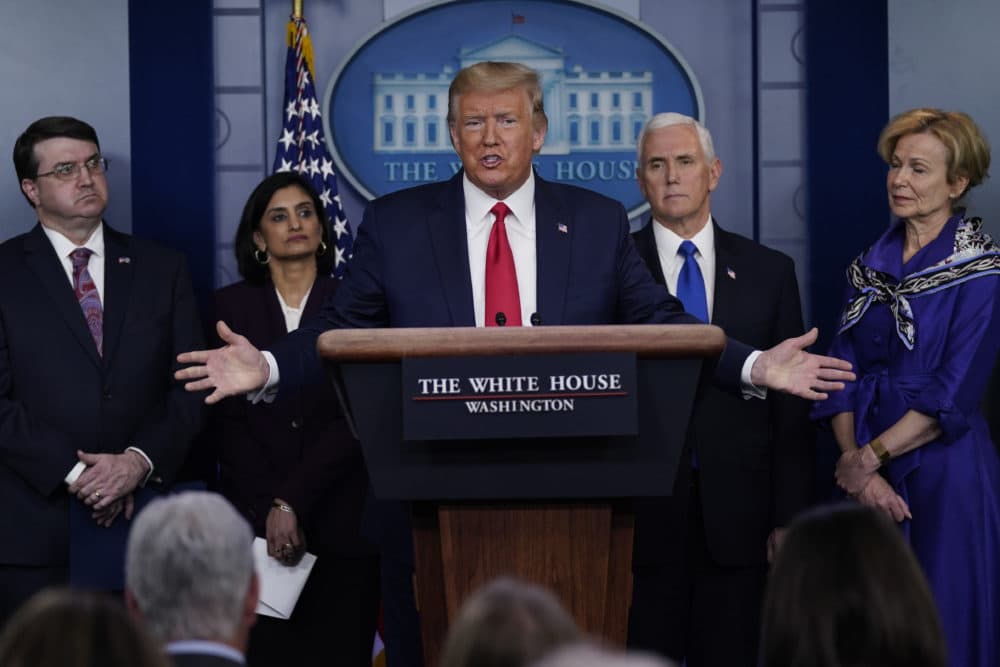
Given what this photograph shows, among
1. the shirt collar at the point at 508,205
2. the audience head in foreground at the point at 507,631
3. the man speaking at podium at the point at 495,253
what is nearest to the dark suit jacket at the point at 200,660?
the audience head in foreground at the point at 507,631

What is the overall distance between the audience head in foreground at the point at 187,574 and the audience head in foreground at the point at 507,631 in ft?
1.51

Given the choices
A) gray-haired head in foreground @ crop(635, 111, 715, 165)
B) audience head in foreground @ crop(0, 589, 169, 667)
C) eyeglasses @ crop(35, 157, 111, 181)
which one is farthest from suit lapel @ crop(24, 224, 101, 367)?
audience head in foreground @ crop(0, 589, 169, 667)

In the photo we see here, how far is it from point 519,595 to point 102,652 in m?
0.43

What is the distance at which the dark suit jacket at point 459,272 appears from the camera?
9.53 feet

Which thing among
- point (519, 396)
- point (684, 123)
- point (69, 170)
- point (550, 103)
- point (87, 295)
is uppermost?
point (550, 103)

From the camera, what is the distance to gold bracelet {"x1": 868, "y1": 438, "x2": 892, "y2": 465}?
154 inches

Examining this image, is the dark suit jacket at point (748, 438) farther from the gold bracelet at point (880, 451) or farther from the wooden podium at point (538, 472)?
the wooden podium at point (538, 472)

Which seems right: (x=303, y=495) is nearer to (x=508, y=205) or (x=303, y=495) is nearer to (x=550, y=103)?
(x=508, y=205)

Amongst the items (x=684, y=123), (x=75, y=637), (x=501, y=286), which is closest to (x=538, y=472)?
(x=501, y=286)

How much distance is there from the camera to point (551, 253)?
9.67 feet

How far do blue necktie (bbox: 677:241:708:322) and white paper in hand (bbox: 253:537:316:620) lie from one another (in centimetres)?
133

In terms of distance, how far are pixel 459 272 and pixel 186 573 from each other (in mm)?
1207

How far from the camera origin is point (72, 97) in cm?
514

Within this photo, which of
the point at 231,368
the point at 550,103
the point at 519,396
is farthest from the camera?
the point at 550,103
